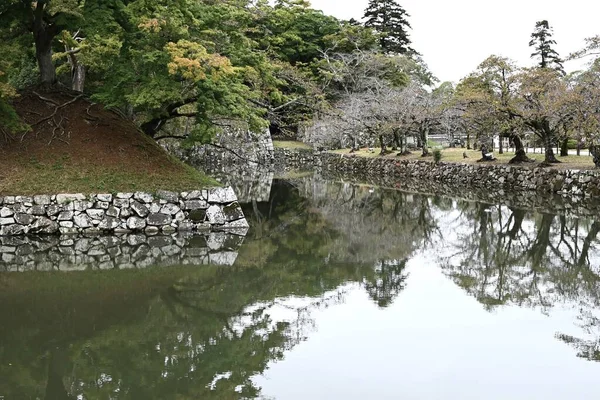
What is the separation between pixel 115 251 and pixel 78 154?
4138mm

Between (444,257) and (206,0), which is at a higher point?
(206,0)

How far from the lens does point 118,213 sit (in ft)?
41.4

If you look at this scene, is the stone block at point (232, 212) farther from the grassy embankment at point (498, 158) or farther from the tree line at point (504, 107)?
the grassy embankment at point (498, 158)

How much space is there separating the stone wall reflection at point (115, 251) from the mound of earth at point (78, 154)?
137 cm

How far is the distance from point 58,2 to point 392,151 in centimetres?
2842

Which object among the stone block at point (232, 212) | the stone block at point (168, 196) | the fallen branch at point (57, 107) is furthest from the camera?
the fallen branch at point (57, 107)

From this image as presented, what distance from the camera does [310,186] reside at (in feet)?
85.9

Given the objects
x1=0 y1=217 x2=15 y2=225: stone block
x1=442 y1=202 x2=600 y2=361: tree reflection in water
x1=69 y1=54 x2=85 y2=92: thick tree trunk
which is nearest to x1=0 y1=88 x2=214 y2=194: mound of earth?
x1=0 y1=217 x2=15 y2=225: stone block

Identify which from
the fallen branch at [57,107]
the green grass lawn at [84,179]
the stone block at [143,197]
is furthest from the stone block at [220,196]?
the fallen branch at [57,107]

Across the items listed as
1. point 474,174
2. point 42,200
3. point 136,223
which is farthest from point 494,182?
point 42,200

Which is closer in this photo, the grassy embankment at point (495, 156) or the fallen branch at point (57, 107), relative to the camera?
the fallen branch at point (57, 107)

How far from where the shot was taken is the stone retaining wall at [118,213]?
12320 millimetres

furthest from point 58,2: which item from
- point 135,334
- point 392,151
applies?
point 392,151

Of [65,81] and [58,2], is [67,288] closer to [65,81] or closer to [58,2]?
[58,2]
